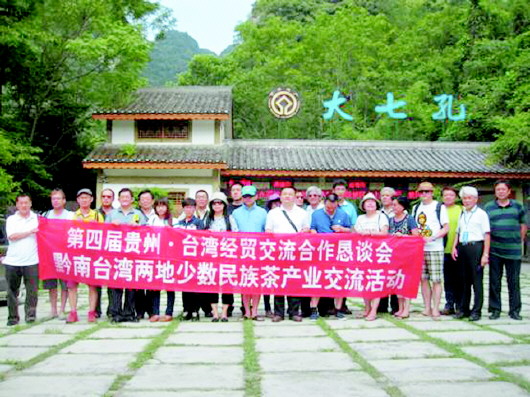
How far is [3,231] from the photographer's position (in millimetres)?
8023

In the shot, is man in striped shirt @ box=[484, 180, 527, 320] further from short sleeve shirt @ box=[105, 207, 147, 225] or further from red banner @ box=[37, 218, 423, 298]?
short sleeve shirt @ box=[105, 207, 147, 225]

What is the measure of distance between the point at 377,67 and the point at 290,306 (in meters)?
23.5

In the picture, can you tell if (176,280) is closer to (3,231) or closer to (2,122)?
(3,231)

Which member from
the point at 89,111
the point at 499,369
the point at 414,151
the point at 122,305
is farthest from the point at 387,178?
the point at 499,369

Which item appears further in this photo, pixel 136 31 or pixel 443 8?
pixel 443 8

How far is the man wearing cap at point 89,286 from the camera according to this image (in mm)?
6222

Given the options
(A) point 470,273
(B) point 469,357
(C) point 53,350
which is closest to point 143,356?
(C) point 53,350

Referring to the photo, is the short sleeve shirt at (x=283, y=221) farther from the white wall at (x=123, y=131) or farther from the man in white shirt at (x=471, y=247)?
the white wall at (x=123, y=131)

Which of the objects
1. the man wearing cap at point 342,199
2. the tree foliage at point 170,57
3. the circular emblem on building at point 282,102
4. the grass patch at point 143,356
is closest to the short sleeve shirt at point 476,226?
the man wearing cap at point 342,199

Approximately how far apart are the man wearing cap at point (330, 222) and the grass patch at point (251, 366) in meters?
1.32

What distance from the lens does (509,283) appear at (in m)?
6.29

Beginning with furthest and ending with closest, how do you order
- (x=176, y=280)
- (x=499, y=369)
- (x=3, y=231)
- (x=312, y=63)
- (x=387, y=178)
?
(x=312, y=63), (x=387, y=178), (x=3, y=231), (x=176, y=280), (x=499, y=369)

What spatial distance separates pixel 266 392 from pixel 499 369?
67.1 inches

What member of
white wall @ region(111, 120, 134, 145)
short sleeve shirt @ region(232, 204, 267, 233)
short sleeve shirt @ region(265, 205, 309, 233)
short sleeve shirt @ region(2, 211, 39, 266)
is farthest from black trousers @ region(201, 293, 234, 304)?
white wall @ region(111, 120, 134, 145)
